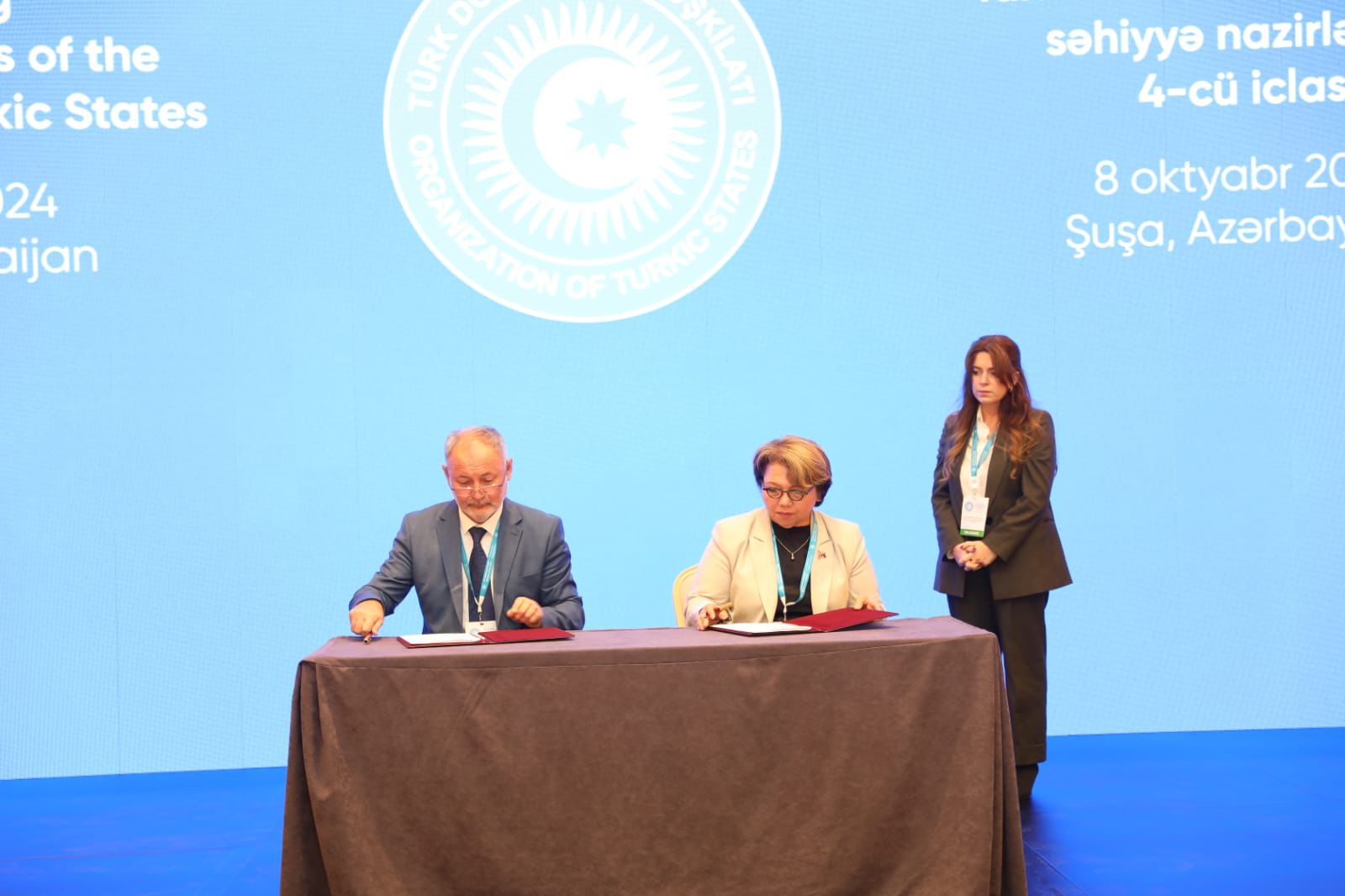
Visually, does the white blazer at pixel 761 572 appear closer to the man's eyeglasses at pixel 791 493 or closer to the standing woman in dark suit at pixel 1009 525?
the man's eyeglasses at pixel 791 493

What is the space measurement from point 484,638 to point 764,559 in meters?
0.75

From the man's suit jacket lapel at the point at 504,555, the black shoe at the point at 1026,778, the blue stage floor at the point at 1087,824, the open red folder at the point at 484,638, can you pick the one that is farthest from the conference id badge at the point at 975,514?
the open red folder at the point at 484,638

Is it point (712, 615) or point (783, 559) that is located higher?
point (783, 559)

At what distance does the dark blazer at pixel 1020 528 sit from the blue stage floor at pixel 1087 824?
2.20 feet

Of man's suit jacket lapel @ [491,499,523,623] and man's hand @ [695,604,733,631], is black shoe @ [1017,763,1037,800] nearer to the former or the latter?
man's hand @ [695,604,733,631]

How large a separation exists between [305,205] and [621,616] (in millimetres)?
1823

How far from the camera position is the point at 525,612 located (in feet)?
10.2

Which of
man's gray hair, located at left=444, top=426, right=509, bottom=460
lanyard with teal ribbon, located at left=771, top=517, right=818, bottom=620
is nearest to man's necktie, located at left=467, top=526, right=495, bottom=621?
man's gray hair, located at left=444, top=426, right=509, bottom=460

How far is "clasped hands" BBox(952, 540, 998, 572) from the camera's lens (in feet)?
12.8

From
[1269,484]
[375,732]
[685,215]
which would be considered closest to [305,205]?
[685,215]

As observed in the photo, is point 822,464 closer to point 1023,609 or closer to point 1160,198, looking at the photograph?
point 1023,609

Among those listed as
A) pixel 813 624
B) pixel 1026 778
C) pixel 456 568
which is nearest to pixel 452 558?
pixel 456 568

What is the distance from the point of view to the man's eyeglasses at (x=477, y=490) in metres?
3.21

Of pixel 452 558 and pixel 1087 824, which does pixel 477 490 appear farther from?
pixel 1087 824
